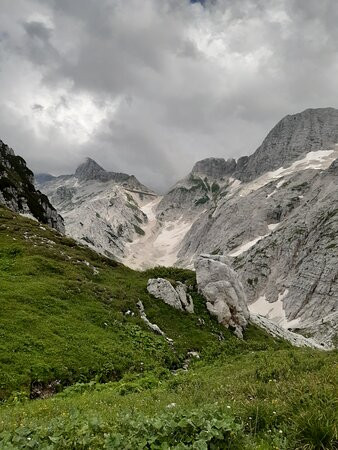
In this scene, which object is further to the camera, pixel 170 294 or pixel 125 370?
pixel 170 294

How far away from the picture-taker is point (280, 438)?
791cm

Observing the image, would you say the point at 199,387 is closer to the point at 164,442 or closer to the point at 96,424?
the point at 96,424

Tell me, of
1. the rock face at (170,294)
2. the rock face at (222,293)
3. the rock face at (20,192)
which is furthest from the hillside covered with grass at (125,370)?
the rock face at (20,192)

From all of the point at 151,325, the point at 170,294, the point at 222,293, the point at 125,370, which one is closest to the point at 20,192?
the point at 222,293

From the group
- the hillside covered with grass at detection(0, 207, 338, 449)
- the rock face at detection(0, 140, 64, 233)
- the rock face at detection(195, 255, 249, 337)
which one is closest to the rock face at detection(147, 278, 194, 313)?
the hillside covered with grass at detection(0, 207, 338, 449)

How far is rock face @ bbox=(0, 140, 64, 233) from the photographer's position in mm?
118137

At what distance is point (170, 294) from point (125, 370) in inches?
640

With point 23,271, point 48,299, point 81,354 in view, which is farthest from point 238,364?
point 23,271

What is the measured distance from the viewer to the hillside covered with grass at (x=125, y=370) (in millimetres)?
7672

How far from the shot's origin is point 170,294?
4097 centimetres

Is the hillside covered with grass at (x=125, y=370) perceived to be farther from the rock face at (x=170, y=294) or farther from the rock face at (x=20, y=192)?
the rock face at (x=20, y=192)

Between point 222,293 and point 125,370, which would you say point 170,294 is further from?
point 125,370

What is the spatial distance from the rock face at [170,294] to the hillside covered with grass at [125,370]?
3.17ft

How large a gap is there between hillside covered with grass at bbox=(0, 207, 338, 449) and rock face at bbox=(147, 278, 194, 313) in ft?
3.17
